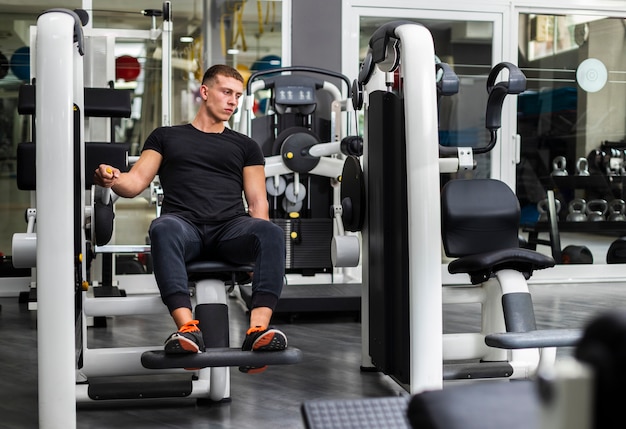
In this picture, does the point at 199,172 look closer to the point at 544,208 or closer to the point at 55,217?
the point at 55,217

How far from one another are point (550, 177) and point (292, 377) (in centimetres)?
406

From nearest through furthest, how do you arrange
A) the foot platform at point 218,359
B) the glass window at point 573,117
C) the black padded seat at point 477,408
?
the black padded seat at point 477,408 → the foot platform at point 218,359 → the glass window at point 573,117

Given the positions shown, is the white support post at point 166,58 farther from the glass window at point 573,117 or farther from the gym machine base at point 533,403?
the gym machine base at point 533,403

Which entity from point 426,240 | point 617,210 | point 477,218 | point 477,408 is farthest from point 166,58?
point 477,408

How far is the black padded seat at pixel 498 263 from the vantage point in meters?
3.24

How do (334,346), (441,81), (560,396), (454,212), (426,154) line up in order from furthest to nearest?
(334,346) → (454,212) → (441,81) → (426,154) → (560,396)

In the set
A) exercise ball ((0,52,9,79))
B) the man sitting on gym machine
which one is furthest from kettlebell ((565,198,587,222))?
exercise ball ((0,52,9,79))

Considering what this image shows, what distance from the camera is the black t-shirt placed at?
328 cm

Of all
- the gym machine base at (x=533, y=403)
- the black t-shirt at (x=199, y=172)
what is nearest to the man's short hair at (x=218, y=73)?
the black t-shirt at (x=199, y=172)

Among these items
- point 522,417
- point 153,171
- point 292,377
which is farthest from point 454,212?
point 522,417

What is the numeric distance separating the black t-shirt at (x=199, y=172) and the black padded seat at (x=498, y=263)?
90cm

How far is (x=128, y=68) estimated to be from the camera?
248 inches

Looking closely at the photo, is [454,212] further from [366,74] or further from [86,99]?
[86,99]

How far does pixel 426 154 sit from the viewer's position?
285 cm
